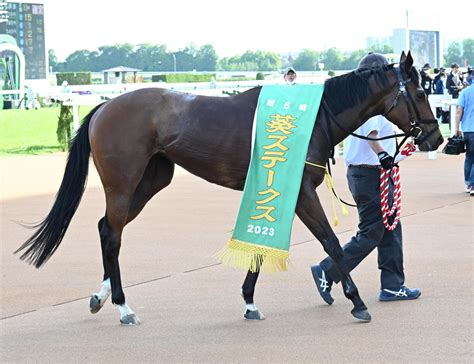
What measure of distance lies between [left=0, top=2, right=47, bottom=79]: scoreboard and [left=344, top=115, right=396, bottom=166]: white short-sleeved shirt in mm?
53750

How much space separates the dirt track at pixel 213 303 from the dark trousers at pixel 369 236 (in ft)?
0.78

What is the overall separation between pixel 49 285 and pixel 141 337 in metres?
1.81

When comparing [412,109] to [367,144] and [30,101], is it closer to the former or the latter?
[367,144]

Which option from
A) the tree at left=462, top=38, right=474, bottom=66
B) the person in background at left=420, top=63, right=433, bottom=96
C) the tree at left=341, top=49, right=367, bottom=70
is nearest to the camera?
the person in background at left=420, top=63, right=433, bottom=96

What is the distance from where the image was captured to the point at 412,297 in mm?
6676

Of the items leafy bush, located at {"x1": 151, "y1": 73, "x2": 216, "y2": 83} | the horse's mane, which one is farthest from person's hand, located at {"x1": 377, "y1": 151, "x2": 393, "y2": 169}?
leafy bush, located at {"x1": 151, "y1": 73, "x2": 216, "y2": 83}

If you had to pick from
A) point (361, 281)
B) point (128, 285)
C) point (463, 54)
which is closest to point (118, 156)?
point (128, 285)

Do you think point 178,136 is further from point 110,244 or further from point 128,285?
point 128,285

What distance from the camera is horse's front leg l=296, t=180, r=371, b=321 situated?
6.02m

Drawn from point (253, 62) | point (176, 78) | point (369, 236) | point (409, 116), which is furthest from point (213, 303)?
point (253, 62)

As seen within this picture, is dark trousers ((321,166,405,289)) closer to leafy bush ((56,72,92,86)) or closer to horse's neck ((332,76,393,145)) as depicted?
horse's neck ((332,76,393,145))

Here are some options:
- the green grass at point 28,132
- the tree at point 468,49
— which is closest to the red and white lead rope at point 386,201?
the green grass at point 28,132

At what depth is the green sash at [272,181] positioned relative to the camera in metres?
6.05

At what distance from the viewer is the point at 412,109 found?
6.25 m
